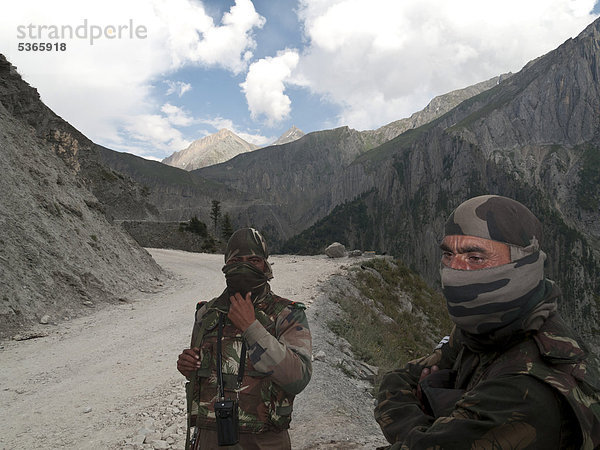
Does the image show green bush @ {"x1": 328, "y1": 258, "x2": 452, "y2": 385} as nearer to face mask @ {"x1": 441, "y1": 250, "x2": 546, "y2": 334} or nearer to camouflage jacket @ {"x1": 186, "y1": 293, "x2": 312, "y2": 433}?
camouflage jacket @ {"x1": 186, "y1": 293, "x2": 312, "y2": 433}

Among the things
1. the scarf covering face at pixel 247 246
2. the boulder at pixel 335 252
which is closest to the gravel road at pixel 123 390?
the scarf covering face at pixel 247 246

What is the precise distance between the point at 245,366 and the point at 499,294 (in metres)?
1.75

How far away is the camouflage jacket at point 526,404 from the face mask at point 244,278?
1.53 metres

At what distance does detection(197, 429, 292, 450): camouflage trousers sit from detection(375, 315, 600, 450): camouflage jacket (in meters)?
1.33

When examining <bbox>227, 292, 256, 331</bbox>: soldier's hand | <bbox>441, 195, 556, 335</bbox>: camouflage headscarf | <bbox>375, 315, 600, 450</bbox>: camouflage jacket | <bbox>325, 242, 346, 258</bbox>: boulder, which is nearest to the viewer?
<bbox>375, 315, 600, 450</bbox>: camouflage jacket

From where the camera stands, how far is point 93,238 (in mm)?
13945

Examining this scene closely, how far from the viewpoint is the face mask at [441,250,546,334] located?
152cm

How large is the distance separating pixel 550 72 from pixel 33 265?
19116 centimetres

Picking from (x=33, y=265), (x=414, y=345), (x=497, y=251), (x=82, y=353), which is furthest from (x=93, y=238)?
(x=497, y=251)

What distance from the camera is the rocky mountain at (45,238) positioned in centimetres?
968

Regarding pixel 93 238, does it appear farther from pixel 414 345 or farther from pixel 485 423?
pixel 485 423

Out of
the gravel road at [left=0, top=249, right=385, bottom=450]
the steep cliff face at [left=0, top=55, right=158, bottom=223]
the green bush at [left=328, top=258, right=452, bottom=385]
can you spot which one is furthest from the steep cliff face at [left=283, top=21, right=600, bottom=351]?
the gravel road at [left=0, top=249, right=385, bottom=450]

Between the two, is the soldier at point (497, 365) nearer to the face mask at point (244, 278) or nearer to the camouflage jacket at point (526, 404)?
the camouflage jacket at point (526, 404)

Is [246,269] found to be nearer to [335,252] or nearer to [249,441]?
[249,441]
